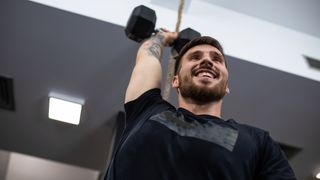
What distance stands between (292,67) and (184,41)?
93cm

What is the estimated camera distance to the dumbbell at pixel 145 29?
1446 millimetres

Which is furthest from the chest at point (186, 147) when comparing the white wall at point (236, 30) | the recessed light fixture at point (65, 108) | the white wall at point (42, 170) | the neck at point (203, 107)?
the white wall at point (42, 170)

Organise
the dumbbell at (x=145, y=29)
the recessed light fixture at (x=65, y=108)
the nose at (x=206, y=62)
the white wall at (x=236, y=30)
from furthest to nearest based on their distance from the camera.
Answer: the recessed light fixture at (x=65, y=108)
the white wall at (x=236, y=30)
the dumbbell at (x=145, y=29)
the nose at (x=206, y=62)

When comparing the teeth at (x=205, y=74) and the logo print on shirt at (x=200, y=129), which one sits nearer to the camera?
the logo print on shirt at (x=200, y=129)

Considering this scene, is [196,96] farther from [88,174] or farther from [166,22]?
[88,174]

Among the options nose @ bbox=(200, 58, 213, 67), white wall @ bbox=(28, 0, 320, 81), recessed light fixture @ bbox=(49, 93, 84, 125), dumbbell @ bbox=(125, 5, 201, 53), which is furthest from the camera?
recessed light fixture @ bbox=(49, 93, 84, 125)

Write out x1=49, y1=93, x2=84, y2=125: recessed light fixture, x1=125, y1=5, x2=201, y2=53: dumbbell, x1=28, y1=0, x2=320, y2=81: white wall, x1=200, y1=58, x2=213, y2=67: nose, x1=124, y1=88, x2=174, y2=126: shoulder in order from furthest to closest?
x1=49, y1=93, x2=84, y2=125: recessed light fixture
x1=28, y1=0, x2=320, y2=81: white wall
x1=125, y1=5, x2=201, y2=53: dumbbell
x1=200, y1=58, x2=213, y2=67: nose
x1=124, y1=88, x2=174, y2=126: shoulder

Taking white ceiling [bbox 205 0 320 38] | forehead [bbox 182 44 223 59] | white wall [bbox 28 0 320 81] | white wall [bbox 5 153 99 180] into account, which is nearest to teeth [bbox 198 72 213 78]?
forehead [bbox 182 44 223 59]

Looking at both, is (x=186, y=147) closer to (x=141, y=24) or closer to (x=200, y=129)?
(x=200, y=129)

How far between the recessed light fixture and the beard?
1.34 m

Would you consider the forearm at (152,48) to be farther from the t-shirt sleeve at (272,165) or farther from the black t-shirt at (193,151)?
the t-shirt sleeve at (272,165)

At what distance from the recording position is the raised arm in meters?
1.15

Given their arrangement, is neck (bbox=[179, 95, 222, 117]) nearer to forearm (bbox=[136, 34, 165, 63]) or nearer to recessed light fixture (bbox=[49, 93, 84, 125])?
forearm (bbox=[136, 34, 165, 63])

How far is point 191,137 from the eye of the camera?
969mm
